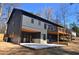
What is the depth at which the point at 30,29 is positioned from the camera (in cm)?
559

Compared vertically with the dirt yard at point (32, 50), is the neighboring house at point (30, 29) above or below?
above

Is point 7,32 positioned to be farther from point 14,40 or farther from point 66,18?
point 66,18

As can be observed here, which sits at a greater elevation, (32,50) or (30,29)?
(30,29)

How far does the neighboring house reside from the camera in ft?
18.3

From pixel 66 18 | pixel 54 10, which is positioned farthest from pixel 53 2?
pixel 66 18

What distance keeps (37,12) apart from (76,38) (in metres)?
1.28

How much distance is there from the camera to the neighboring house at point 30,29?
559 cm

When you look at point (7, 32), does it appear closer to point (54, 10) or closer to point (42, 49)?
point (42, 49)

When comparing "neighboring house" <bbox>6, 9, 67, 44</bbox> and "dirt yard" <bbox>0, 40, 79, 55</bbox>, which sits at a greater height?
"neighboring house" <bbox>6, 9, 67, 44</bbox>

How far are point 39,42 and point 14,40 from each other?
2.27 feet

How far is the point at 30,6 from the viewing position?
5605mm
